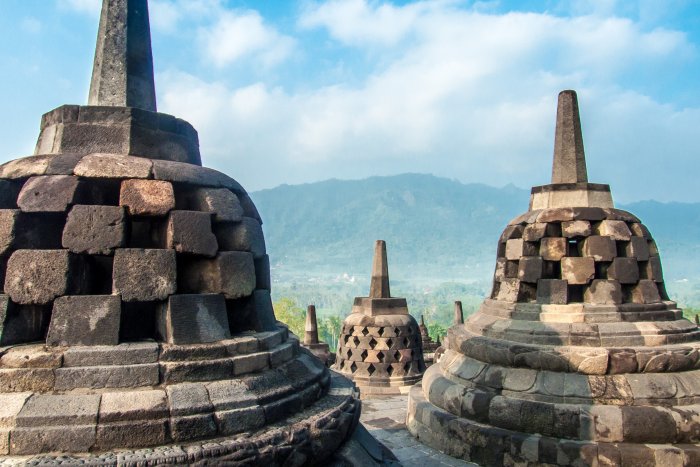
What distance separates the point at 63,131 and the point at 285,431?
2320 millimetres

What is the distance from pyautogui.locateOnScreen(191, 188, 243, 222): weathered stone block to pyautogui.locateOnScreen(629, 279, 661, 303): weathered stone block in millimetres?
4743

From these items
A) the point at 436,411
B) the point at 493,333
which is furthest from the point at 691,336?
the point at 436,411

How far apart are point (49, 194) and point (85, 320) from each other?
77 cm

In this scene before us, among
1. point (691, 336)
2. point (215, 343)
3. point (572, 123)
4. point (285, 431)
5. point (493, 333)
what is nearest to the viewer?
point (285, 431)

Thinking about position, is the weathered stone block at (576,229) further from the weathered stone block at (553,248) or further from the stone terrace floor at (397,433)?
the stone terrace floor at (397,433)

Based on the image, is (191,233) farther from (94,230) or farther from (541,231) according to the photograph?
(541,231)

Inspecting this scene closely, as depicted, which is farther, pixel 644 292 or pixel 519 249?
pixel 519 249

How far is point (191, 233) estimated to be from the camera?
3.14m

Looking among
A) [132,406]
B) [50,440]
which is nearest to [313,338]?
[132,406]

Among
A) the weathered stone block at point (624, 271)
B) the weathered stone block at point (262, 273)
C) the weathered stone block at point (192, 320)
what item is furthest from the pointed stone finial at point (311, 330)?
the weathered stone block at point (192, 320)

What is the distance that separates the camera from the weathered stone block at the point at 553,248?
20.1 feet

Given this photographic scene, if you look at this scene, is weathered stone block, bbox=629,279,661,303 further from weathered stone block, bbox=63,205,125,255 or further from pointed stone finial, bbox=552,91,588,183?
weathered stone block, bbox=63,205,125,255

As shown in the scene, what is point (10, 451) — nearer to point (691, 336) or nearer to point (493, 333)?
point (493, 333)

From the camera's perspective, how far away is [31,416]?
251 centimetres
